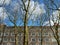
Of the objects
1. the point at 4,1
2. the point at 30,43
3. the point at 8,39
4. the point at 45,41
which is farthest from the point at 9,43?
the point at 4,1

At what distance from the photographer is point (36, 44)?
71500 mm

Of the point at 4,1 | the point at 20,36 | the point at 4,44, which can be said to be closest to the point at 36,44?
the point at 20,36

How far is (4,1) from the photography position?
89.0 ft

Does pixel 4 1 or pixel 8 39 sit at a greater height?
pixel 4 1

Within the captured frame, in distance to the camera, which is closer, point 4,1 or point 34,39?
point 4,1

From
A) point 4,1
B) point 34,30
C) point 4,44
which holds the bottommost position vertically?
point 4,44

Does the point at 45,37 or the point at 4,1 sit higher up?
the point at 4,1

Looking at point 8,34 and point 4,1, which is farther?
point 8,34

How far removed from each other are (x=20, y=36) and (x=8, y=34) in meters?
4.60

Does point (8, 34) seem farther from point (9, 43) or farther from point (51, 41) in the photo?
point (51, 41)

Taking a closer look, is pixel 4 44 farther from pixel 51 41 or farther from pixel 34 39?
pixel 51 41

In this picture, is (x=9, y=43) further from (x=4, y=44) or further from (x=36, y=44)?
(x=36, y=44)

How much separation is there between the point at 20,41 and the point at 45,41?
9.18m

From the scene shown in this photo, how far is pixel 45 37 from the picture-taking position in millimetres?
72312
